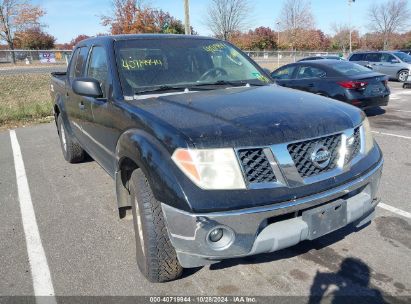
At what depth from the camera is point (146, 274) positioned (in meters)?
2.75

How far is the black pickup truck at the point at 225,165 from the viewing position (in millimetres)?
2264

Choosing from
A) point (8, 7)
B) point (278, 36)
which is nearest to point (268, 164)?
point (8, 7)

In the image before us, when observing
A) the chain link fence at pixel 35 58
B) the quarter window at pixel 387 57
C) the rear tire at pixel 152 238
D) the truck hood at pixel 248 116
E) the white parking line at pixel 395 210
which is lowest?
the white parking line at pixel 395 210

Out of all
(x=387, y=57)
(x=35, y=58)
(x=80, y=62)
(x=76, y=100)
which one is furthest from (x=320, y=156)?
(x=35, y=58)

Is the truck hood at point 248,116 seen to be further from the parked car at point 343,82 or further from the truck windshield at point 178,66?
the parked car at point 343,82

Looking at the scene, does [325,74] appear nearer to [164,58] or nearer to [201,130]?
[164,58]

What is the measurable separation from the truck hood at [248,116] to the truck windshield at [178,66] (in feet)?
0.88

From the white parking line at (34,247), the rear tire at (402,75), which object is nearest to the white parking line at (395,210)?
the white parking line at (34,247)

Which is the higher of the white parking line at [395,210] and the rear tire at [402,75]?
the rear tire at [402,75]

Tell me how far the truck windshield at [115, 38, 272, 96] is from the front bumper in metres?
1.48

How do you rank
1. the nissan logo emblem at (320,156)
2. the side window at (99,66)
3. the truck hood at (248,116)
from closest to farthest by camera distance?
the truck hood at (248,116) < the nissan logo emblem at (320,156) < the side window at (99,66)

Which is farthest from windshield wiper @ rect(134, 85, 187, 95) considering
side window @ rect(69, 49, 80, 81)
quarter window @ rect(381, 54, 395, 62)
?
quarter window @ rect(381, 54, 395, 62)

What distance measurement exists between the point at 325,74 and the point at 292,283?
7.06 metres

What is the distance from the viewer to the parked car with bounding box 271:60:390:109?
27.4 ft
